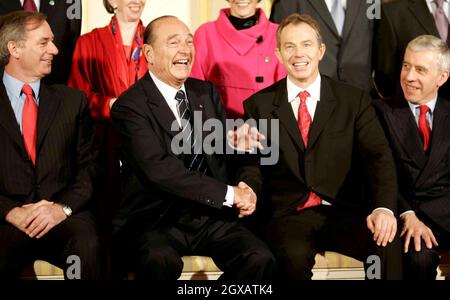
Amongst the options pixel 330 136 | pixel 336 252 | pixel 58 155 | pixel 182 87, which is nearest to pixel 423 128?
pixel 330 136

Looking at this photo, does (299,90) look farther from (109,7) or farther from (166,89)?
(109,7)

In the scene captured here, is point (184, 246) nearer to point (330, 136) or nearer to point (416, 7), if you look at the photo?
point (330, 136)

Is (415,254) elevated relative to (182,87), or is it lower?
lower

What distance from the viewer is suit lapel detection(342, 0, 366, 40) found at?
367 centimetres

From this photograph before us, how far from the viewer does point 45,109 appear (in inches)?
126

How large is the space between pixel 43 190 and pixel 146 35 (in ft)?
2.42

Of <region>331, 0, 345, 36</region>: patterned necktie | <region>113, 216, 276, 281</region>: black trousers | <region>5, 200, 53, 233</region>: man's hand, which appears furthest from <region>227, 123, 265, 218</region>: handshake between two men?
<region>331, 0, 345, 36</region>: patterned necktie

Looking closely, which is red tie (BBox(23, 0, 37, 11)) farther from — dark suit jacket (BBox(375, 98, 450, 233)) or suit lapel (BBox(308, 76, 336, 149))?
dark suit jacket (BBox(375, 98, 450, 233))

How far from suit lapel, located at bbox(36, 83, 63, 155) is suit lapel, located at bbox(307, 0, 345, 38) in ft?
3.97

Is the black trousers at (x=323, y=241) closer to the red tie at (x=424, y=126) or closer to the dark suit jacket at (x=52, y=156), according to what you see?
the red tie at (x=424, y=126)

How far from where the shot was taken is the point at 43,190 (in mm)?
3158

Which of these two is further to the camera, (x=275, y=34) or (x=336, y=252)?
(x=275, y=34)

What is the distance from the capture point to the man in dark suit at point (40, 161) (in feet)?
9.93

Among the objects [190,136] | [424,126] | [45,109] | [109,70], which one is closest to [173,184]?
[190,136]
